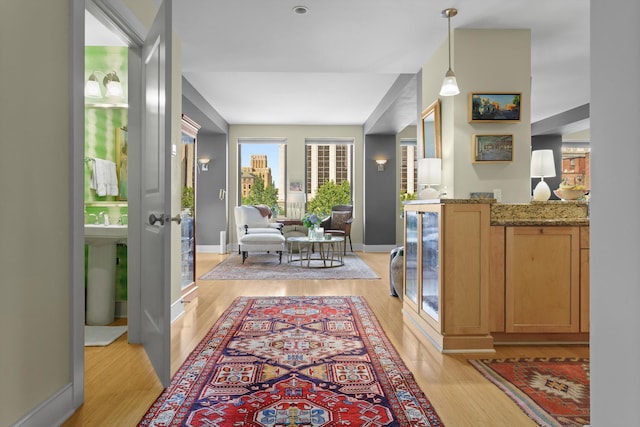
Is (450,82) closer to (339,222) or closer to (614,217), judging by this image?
(614,217)

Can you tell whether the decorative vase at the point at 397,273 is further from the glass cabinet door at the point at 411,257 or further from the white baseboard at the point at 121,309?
the white baseboard at the point at 121,309

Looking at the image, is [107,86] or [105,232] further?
[107,86]

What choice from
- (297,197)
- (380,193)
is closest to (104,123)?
(297,197)

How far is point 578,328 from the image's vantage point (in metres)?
2.83

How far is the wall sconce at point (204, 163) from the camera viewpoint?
28.6 ft

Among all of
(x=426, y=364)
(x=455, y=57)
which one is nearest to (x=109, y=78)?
(x=455, y=57)

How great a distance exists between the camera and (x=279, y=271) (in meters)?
6.08

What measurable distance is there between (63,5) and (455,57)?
10.1 feet

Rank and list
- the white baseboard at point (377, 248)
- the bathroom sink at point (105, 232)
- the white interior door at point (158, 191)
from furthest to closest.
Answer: the white baseboard at point (377, 248) < the bathroom sink at point (105, 232) < the white interior door at point (158, 191)

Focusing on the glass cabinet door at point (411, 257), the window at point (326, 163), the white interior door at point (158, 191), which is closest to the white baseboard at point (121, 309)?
the white interior door at point (158, 191)

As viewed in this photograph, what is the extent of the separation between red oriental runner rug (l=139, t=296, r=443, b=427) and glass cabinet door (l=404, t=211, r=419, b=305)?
413 mm

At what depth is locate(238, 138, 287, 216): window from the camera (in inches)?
363

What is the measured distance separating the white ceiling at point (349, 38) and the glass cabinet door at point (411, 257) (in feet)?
5.42

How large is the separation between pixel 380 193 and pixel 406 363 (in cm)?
659
